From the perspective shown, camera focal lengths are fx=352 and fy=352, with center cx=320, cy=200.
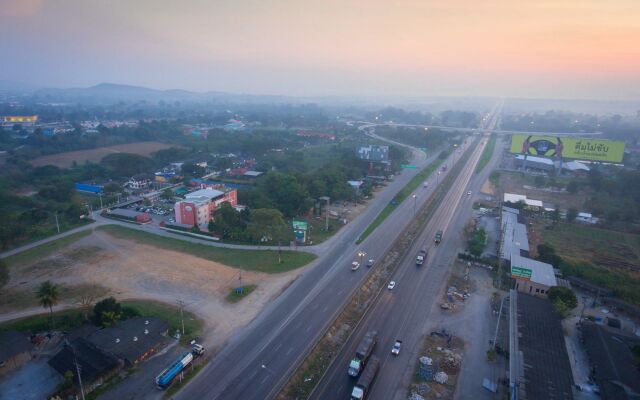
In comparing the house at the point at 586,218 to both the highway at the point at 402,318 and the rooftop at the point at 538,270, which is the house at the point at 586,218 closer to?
the highway at the point at 402,318

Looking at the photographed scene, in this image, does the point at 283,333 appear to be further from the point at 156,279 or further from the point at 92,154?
the point at 92,154

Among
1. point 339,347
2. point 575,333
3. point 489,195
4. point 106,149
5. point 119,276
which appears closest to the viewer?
point 339,347

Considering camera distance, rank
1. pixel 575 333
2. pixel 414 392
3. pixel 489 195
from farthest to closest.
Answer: pixel 489 195, pixel 575 333, pixel 414 392

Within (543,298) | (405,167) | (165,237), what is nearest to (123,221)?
(165,237)

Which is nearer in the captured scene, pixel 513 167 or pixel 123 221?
pixel 123 221

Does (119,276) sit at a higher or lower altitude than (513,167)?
lower

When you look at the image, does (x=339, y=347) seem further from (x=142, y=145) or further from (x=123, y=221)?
(x=142, y=145)

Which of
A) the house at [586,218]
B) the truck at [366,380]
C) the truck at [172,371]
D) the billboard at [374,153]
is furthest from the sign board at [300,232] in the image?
the house at [586,218]

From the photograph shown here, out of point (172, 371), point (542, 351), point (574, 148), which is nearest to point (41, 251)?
point (172, 371)
